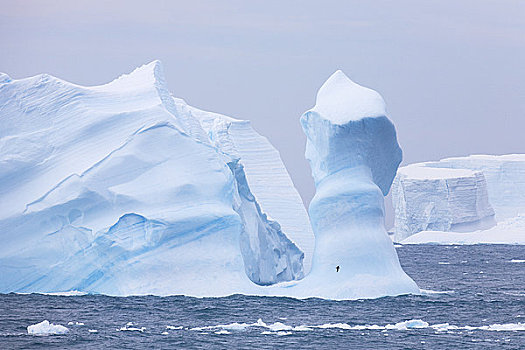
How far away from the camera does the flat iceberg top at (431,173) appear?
145 feet

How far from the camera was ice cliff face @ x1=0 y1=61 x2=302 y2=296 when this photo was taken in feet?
55.7

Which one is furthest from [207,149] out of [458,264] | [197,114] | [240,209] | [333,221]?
[458,264]

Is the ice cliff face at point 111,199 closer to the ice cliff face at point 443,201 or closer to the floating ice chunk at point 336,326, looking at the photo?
the floating ice chunk at point 336,326

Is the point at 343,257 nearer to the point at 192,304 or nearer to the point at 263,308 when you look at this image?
the point at 263,308

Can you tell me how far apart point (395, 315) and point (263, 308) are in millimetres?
2355

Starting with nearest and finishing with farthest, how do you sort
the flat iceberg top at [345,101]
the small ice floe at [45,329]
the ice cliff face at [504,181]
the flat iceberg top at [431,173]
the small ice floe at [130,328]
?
the small ice floe at [45,329]
the small ice floe at [130,328]
the flat iceberg top at [345,101]
the flat iceberg top at [431,173]
the ice cliff face at [504,181]

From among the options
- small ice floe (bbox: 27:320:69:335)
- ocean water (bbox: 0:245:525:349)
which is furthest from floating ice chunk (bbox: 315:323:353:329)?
small ice floe (bbox: 27:320:69:335)

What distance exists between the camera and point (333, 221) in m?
17.2

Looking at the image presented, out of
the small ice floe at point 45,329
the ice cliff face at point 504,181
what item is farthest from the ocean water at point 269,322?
the ice cliff face at point 504,181

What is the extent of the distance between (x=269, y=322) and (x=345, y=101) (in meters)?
4.74

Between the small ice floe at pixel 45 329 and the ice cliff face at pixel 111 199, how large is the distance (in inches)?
114

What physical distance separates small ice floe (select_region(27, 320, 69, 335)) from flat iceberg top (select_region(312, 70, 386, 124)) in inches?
251

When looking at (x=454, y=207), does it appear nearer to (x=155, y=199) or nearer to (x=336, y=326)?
(x=155, y=199)

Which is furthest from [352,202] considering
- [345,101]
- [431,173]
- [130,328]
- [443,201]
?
[431,173]
